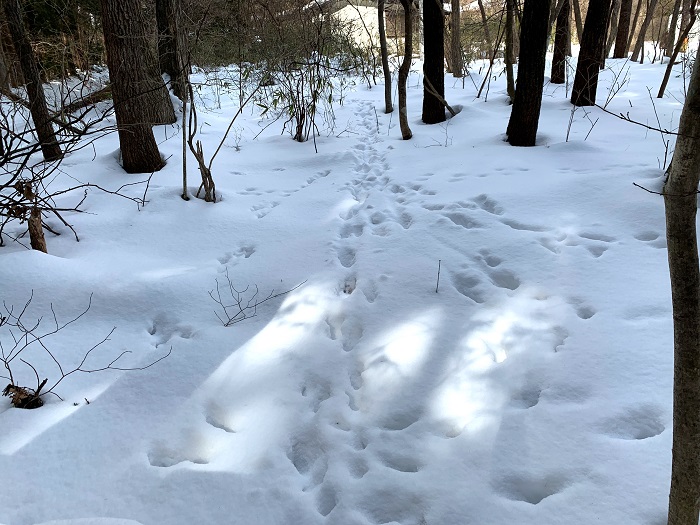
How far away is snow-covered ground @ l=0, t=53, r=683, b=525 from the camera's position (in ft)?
5.14

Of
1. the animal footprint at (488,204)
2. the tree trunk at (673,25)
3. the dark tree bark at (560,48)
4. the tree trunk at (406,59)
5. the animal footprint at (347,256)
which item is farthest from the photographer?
the tree trunk at (673,25)

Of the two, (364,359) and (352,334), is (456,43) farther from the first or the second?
(364,359)

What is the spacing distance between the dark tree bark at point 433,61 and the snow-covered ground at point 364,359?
105 inches

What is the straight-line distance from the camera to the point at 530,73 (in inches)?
191

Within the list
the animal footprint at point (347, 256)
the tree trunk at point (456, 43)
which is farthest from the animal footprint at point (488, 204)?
the tree trunk at point (456, 43)

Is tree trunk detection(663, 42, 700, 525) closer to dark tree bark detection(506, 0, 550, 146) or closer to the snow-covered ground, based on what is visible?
the snow-covered ground

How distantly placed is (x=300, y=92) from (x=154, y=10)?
348 centimetres

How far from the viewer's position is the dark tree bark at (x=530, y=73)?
182 inches

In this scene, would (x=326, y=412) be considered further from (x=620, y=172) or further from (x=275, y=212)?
(x=620, y=172)

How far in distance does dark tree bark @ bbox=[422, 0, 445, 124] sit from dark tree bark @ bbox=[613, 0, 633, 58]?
22.0 feet

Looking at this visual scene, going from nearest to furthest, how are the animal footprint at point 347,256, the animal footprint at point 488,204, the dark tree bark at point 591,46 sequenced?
the animal footprint at point 347,256
the animal footprint at point 488,204
the dark tree bark at point 591,46

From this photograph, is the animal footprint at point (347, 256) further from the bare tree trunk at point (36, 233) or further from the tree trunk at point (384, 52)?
the tree trunk at point (384, 52)

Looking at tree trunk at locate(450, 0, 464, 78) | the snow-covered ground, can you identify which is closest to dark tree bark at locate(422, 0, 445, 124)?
the snow-covered ground

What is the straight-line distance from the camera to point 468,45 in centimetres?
1357
